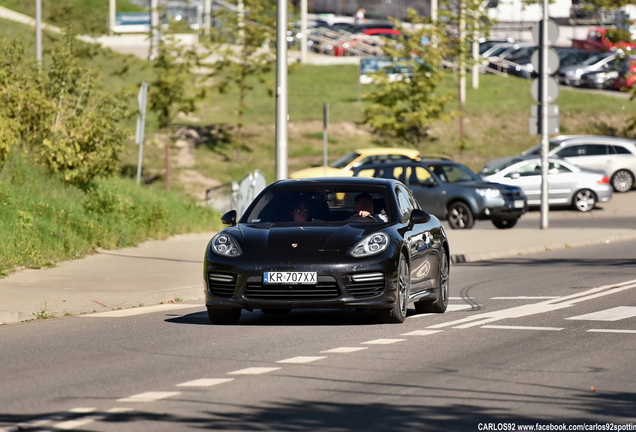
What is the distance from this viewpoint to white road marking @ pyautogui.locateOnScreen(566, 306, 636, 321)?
487 inches

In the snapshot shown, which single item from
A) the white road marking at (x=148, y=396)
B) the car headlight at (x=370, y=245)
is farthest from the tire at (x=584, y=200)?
the white road marking at (x=148, y=396)

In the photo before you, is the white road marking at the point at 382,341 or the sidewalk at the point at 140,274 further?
the sidewalk at the point at 140,274

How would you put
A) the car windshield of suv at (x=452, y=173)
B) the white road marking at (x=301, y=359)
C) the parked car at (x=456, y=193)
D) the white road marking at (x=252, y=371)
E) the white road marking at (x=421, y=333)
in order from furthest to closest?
the car windshield of suv at (x=452, y=173)
the parked car at (x=456, y=193)
the white road marking at (x=421, y=333)
the white road marking at (x=301, y=359)
the white road marking at (x=252, y=371)

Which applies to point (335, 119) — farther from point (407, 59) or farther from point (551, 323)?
point (551, 323)

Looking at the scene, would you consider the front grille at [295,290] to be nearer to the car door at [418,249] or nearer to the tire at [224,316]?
the tire at [224,316]

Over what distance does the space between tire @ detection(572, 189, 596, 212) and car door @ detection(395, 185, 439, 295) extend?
21.3m

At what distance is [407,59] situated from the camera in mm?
47781

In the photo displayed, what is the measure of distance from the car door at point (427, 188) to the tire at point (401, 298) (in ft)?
54.4

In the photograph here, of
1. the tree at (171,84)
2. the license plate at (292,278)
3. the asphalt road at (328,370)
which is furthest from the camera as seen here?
the tree at (171,84)

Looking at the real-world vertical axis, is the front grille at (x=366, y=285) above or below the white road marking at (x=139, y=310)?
above

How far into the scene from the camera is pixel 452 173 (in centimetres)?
2983

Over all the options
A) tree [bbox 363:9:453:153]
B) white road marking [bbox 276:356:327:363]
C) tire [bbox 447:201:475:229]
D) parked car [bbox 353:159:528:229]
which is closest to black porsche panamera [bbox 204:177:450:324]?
white road marking [bbox 276:356:327:363]

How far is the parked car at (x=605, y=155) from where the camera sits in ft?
128

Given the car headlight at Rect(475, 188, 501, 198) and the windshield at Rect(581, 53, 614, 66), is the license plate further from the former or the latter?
the windshield at Rect(581, 53, 614, 66)
